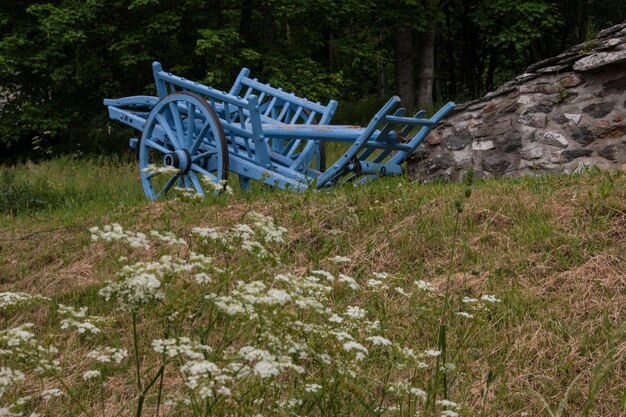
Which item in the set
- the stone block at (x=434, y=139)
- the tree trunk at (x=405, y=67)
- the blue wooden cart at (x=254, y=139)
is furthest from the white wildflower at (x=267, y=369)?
the tree trunk at (x=405, y=67)

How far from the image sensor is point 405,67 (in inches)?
631

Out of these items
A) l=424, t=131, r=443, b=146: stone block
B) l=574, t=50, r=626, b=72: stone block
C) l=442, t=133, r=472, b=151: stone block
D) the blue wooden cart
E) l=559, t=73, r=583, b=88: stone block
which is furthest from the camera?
l=424, t=131, r=443, b=146: stone block

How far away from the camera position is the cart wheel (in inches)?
265

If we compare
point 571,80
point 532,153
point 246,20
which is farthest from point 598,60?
point 246,20

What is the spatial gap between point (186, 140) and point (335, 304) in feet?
10.9

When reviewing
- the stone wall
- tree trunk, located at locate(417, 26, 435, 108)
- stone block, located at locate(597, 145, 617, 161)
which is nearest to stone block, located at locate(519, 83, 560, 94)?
the stone wall

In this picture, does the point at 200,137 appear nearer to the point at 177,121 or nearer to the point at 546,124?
the point at 177,121

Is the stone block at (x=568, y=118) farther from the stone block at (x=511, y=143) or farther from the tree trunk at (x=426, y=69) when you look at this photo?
the tree trunk at (x=426, y=69)

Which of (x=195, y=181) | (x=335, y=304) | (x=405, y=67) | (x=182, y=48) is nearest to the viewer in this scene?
(x=335, y=304)

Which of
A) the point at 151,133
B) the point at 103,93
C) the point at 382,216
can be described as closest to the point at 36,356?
the point at 382,216

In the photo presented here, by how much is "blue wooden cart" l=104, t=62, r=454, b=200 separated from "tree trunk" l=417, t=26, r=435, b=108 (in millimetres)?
8045

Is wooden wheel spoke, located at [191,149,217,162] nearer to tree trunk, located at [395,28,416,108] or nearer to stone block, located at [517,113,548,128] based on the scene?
stone block, located at [517,113,548,128]

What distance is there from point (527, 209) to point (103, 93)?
45.5ft

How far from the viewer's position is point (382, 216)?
541 centimetres
